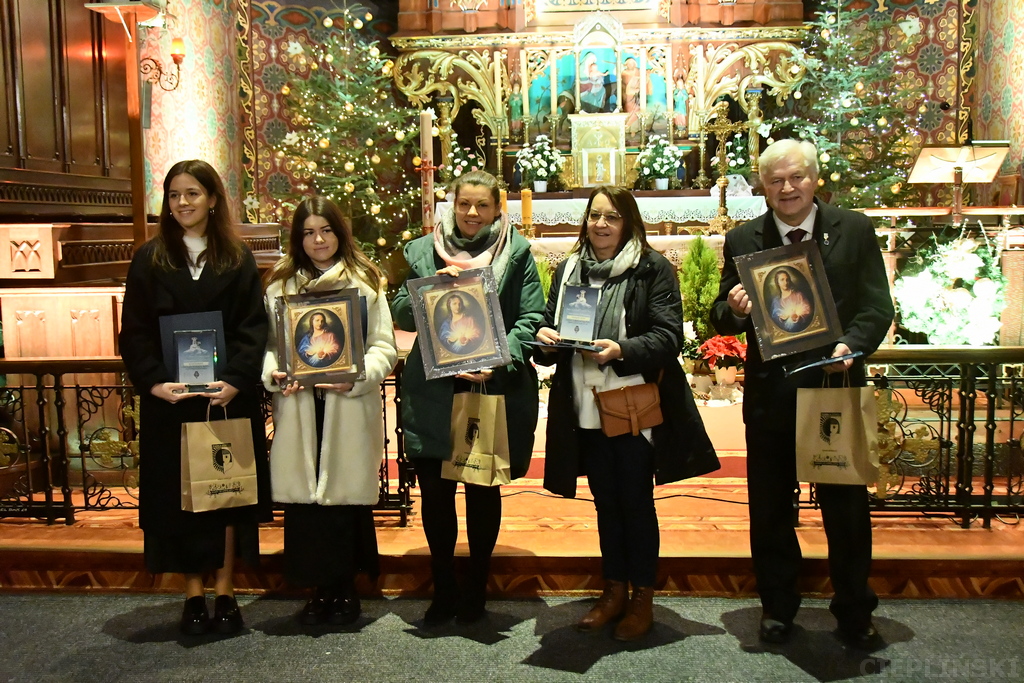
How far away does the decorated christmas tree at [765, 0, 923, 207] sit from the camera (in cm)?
967

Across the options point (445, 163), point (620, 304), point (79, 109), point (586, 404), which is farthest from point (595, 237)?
point (445, 163)

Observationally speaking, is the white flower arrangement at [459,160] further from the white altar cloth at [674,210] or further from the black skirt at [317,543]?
the black skirt at [317,543]

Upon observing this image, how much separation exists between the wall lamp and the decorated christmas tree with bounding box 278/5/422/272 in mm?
1585

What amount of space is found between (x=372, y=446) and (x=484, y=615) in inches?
A: 30.9

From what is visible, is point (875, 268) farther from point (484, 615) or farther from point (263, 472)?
point (263, 472)

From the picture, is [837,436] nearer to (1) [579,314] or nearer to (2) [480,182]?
(1) [579,314]

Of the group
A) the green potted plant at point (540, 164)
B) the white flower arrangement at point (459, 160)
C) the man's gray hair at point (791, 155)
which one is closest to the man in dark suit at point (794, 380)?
the man's gray hair at point (791, 155)

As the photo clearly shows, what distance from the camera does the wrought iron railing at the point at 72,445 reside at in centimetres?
399

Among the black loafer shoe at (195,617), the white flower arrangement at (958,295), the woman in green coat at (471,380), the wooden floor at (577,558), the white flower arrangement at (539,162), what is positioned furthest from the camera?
the white flower arrangement at (539,162)

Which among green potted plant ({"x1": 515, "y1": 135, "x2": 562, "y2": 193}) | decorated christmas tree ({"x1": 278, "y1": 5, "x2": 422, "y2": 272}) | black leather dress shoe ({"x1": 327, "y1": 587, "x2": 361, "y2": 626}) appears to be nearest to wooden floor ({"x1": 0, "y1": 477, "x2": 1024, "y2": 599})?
black leather dress shoe ({"x1": 327, "y1": 587, "x2": 361, "y2": 626})

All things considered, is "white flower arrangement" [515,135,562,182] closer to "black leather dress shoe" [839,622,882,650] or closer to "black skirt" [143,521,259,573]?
"black skirt" [143,521,259,573]

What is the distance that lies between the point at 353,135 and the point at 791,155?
7.94 metres

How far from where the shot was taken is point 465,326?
3074 mm

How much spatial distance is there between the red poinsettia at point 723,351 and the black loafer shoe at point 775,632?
12.0 feet
